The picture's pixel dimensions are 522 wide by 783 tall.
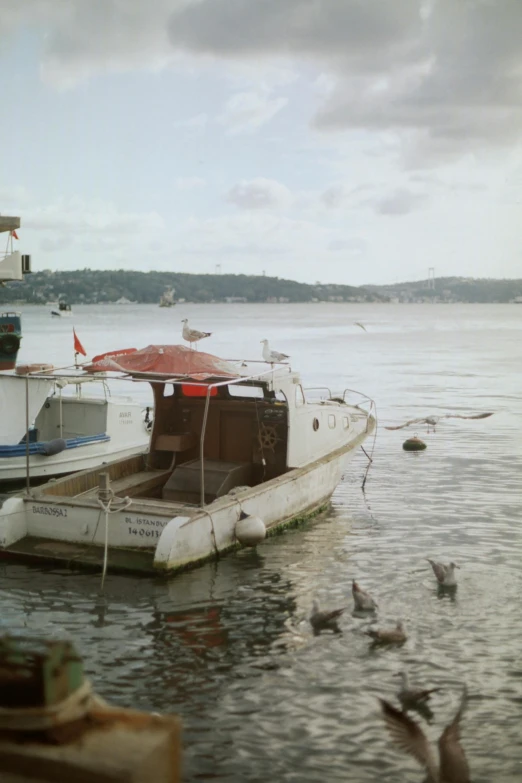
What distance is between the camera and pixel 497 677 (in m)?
8.78

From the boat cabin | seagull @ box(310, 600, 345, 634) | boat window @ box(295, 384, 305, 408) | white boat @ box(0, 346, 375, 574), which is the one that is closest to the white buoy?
white boat @ box(0, 346, 375, 574)

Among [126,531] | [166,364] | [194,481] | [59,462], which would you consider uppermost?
[166,364]

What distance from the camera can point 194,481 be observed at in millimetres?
14219

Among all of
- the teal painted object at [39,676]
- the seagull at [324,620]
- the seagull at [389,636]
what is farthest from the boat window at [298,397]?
the teal painted object at [39,676]

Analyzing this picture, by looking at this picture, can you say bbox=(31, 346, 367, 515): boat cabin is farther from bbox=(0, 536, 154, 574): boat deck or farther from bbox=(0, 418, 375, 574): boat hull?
bbox=(0, 536, 154, 574): boat deck

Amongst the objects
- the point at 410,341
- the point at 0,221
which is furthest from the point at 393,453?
the point at 410,341

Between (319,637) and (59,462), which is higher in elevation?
(59,462)

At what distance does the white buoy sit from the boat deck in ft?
4.64

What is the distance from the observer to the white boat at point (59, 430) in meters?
19.0

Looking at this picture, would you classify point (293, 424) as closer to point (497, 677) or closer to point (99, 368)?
point (99, 368)

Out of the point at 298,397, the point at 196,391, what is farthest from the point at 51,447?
the point at 298,397

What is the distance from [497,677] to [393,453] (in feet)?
49.8

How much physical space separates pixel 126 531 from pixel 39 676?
9319 mm

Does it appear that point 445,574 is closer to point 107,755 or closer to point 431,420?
point 107,755
